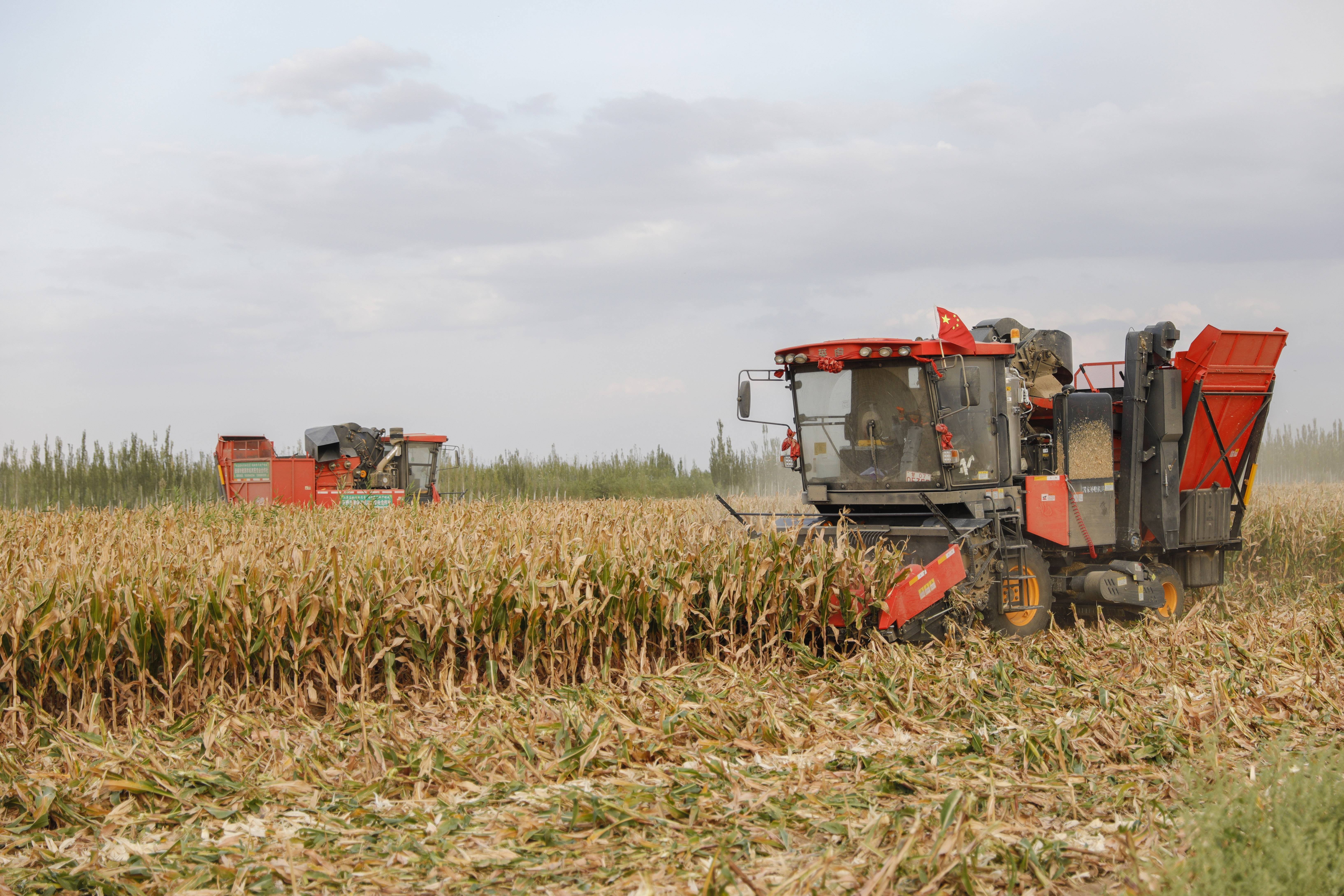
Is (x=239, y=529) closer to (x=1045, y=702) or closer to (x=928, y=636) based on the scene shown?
(x=928, y=636)

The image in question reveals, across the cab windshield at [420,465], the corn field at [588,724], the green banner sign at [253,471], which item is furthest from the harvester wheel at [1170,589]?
the green banner sign at [253,471]

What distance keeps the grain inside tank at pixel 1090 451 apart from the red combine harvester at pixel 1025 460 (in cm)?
1

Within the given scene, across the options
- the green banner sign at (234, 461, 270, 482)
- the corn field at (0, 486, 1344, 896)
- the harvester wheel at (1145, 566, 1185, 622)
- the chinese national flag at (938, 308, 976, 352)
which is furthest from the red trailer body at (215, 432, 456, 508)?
the harvester wheel at (1145, 566, 1185, 622)

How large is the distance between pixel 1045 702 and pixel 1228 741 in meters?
0.92

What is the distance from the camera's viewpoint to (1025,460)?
8.75m

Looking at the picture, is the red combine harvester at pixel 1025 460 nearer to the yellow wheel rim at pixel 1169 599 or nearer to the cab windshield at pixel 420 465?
the yellow wheel rim at pixel 1169 599

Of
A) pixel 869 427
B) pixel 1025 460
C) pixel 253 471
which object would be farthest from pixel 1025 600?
pixel 253 471

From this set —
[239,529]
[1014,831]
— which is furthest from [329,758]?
[239,529]

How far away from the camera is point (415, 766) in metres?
4.61

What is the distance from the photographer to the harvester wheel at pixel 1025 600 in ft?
25.5

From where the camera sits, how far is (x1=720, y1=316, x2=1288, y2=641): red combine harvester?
7.80 m

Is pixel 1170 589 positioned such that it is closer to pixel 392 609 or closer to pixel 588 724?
pixel 588 724

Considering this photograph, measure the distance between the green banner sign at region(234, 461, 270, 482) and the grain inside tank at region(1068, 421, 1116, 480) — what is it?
1297cm

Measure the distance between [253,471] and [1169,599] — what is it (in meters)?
13.8
